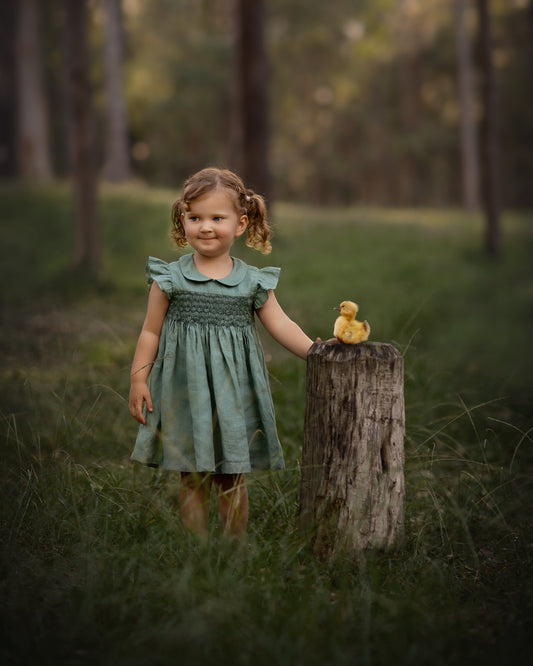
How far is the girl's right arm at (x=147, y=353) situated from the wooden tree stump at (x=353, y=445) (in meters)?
0.64

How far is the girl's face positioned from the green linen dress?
113 millimetres

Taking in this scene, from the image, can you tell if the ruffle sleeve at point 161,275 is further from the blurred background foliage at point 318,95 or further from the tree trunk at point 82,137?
the blurred background foliage at point 318,95

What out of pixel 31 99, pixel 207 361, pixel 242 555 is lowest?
pixel 242 555

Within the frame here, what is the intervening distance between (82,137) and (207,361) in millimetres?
8290

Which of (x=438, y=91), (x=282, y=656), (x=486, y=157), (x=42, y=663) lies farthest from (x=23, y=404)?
(x=438, y=91)

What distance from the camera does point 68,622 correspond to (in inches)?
92.1

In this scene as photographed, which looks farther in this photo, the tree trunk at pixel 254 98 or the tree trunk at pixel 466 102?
the tree trunk at pixel 466 102

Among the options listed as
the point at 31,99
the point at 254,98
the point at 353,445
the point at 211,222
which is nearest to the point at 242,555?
the point at 353,445

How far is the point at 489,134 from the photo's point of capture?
13.6 metres

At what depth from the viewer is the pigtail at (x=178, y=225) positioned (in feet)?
10.0

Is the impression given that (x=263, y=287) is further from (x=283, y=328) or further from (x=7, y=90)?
(x=7, y=90)

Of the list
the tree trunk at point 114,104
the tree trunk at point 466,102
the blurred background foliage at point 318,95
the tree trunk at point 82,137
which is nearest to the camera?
the tree trunk at point 82,137

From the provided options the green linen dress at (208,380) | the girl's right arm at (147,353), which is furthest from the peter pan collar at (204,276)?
the girl's right arm at (147,353)

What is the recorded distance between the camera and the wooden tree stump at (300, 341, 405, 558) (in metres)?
2.83
